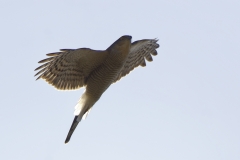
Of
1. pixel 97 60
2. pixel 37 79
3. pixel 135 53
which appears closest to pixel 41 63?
pixel 37 79

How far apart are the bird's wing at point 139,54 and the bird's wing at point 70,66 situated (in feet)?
3.33

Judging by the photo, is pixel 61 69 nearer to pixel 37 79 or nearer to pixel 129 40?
pixel 37 79

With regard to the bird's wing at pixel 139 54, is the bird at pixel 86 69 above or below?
below

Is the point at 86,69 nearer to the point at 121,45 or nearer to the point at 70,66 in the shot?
the point at 70,66

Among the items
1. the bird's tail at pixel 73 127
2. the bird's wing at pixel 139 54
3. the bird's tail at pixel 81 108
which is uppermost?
the bird's wing at pixel 139 54

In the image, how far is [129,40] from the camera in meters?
13.1

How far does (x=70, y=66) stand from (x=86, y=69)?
0.35 m

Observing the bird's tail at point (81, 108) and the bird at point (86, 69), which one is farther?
the bird's tail at point (81, 108)

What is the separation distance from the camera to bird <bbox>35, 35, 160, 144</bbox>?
1311 centimetres

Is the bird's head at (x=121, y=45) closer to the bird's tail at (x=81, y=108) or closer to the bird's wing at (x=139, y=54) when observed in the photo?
the bird's wing at (x=139, y=54)

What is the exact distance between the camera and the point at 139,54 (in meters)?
15.1

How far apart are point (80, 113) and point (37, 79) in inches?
46.8

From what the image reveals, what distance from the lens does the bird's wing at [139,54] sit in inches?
573

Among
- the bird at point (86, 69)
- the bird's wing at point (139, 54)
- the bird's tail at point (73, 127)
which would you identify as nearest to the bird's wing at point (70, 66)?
the bird at point (86, 69)
